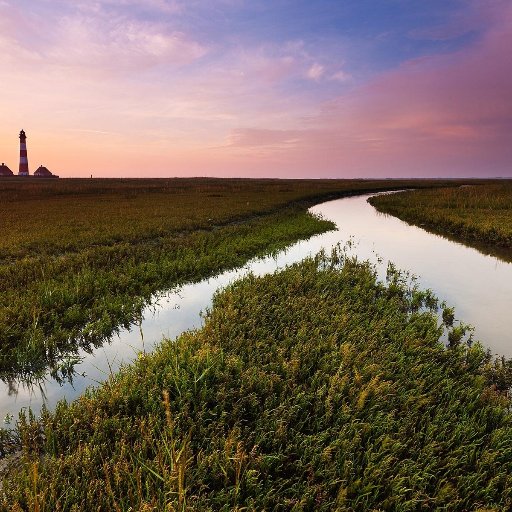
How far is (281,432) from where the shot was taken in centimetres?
400

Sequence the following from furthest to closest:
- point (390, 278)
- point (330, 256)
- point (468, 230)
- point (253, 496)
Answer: point (468, 230) → point (330, 256) → point (390, 278) → point (253, 496)

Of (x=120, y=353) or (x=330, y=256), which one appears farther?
(x=330, y=256)

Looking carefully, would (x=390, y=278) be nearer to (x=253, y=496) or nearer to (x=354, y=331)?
(x=354, y=331)

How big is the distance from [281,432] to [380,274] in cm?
980

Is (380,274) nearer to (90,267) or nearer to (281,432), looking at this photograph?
(281,432)

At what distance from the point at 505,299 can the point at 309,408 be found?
8534mm

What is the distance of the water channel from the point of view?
19.6 ft

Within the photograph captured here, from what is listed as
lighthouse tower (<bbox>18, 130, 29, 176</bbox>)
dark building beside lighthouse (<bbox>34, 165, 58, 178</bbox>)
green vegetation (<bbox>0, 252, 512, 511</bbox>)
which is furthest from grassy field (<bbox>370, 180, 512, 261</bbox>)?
dark building beside lighthouse (<bbox>34, 165, 58, 178</bbox>)

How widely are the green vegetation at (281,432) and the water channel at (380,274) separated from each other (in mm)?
1156

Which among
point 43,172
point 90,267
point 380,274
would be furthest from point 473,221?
point 43,172

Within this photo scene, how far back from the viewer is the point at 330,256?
15.3 meters

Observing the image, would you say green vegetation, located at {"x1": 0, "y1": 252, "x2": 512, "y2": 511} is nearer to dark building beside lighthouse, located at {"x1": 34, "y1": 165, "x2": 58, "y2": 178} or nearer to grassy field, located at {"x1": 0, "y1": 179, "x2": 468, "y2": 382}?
grassy field, located at {"x1": 0, "y1": 179, "x2": 468, "y2": 382}

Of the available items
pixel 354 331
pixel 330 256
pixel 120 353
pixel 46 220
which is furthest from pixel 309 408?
pixel 46 220

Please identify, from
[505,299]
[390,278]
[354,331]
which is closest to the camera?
[354,331]
